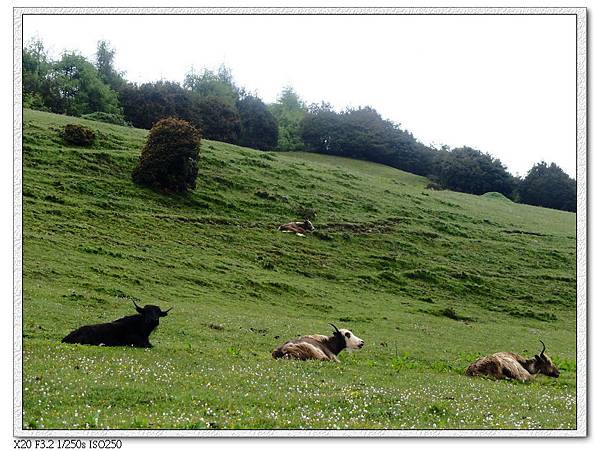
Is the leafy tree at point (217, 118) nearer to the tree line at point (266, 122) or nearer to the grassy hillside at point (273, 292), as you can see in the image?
the tree line at point (266, 122)

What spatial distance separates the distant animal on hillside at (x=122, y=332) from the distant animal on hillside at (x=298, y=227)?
26.1m

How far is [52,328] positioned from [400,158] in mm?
85931

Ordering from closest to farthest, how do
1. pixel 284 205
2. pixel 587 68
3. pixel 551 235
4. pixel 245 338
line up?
1. pixel 587 68
2. pixel 245 338
3. pixel 284 205
4. pixel 551 235

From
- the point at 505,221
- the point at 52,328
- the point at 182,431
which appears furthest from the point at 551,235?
the point at 182,431

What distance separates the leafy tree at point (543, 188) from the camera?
77.6 m

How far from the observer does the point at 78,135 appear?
4647 centimetres

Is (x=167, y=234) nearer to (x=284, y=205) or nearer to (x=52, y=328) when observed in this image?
(x=284, y=205)

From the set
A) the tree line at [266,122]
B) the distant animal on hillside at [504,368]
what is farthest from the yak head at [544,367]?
the tree line at [266,122]

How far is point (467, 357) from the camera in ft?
74.8

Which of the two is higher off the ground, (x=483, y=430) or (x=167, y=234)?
(x=167, y=234)

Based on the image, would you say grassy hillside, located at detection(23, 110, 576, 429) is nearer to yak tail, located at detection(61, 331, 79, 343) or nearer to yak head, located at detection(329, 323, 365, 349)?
yak head, located at detection(329, 323, 365, 349)

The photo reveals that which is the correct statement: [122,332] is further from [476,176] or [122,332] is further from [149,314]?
[476,176]

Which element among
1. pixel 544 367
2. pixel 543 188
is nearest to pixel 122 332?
pixel 544 367

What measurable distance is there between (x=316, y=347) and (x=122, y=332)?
526cm
